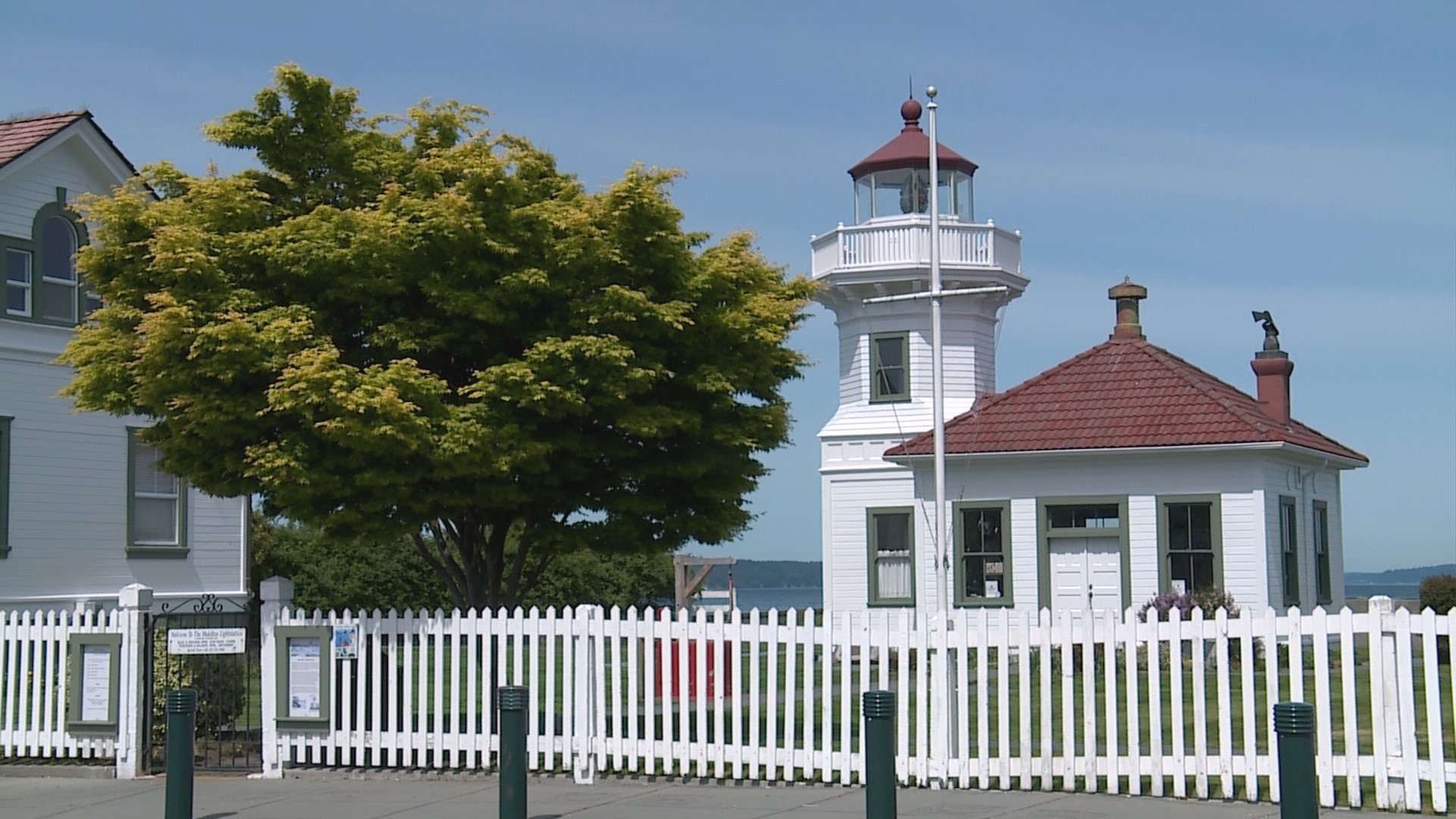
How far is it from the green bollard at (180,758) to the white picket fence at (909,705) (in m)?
2.95

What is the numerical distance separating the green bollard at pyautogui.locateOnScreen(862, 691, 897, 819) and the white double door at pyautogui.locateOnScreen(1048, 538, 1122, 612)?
18367 millimetres

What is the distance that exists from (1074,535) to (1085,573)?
0.68m

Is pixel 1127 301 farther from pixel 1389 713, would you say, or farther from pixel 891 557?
pixel 1389 713

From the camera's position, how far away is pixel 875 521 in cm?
3056

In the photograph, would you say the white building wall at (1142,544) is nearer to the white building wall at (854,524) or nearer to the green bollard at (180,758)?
the white building wall at (854,524)

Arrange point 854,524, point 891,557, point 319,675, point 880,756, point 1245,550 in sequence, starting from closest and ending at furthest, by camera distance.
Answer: point 880,756, point 319,675, point 1245,550, point 891,557, point 854,524

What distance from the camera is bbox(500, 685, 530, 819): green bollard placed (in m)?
10.0

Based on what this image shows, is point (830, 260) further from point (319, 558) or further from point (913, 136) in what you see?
point (319, 558)

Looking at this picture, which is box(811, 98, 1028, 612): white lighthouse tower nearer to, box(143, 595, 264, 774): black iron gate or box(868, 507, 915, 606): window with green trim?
box(868, 507, 915, 606): window with green trim

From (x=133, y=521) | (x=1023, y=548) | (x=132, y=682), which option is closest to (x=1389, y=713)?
(x=132, y=682)

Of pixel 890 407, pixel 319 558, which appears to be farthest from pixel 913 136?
pixel 319 558

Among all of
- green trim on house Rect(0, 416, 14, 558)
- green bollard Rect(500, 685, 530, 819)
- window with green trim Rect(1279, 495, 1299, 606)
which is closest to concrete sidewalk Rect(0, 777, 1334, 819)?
green bollard Rect(500, 685, 530, 819)

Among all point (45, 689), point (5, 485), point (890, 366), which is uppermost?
point (890, 366)

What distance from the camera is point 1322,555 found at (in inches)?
1147
